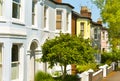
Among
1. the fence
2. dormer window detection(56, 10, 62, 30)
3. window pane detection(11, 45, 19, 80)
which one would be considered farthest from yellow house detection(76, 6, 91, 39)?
window pane detection(11, 45, 19, 80)

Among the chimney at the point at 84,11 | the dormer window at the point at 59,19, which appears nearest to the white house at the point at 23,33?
the dormer window at the point at 59,19

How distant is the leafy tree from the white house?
5.43ft

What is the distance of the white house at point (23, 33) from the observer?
1919 centimetres

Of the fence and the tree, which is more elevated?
the tree

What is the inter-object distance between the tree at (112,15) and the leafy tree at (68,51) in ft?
56.1

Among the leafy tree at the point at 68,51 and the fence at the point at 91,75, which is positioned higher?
the leafy tree at the point at 68,51

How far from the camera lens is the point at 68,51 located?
67.7 feet

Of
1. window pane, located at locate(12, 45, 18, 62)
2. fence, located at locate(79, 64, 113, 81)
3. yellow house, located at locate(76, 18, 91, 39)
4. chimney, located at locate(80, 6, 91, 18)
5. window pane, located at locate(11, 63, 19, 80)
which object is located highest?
chimney, located at locate(80, 6, 91, 18)

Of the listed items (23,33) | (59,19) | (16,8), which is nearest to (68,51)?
(23,33)

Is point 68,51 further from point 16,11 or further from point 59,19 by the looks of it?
point 59,19

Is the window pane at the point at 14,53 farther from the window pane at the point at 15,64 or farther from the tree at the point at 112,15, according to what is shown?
the tree at the point at 112,15

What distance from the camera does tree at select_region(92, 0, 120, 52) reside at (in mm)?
38809

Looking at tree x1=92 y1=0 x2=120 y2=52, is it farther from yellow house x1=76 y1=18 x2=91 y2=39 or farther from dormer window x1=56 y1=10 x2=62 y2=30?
dormer window x1=56 y1=10 x2=62 y2=30

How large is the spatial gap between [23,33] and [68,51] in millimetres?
3163
